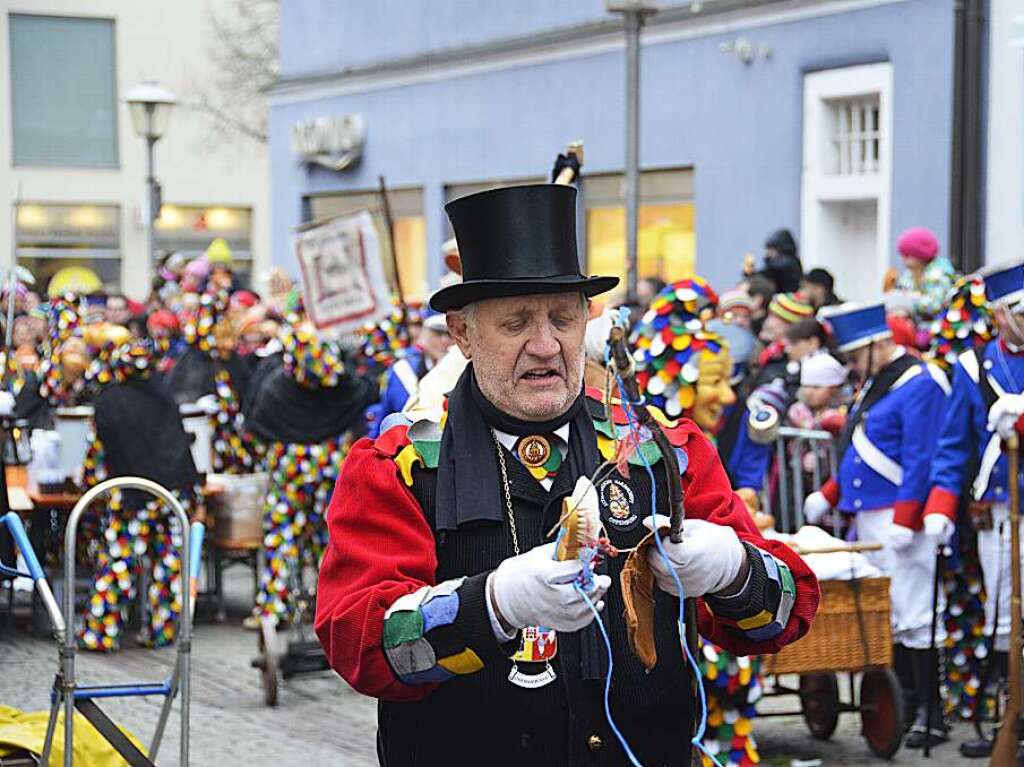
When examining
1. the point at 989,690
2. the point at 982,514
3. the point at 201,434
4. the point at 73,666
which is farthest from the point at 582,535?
the point at 201,434

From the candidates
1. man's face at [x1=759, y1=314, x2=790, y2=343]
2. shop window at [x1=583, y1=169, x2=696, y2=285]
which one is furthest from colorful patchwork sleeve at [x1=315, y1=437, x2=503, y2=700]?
shop window at [x1=583, y1=169, x2=696, y2=285]

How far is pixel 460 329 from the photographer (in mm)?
3795

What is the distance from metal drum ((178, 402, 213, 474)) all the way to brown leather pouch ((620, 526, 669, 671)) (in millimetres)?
8315

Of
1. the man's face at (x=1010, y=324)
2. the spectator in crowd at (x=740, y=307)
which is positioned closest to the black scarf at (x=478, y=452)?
the man's face at (x=1010, y=324)

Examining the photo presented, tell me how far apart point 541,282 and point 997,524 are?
15.9ft

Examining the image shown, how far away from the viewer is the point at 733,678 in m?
6.86

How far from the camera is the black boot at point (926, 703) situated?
316 inches

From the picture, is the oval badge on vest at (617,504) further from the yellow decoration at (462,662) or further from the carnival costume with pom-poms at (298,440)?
the carnival costume with pom-poms at (298,440)

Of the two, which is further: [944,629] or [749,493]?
[944,629]

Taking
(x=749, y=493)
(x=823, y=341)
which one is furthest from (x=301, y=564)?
(x=749, y=493)

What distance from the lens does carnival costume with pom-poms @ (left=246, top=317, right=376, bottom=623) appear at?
10172 mm

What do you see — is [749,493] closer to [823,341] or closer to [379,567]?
[823,341]

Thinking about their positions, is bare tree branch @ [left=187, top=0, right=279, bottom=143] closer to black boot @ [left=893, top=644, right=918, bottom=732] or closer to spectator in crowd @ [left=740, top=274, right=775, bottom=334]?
spectator in crowd @ [left=740, top=274, right=775, bottom=334]

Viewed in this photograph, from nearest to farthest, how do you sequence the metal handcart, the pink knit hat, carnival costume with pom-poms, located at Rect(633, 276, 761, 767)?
the metal handcart → carnival costume with pom-poms, located at Rect(633, 276, 761, 767) → the pink knit hat
